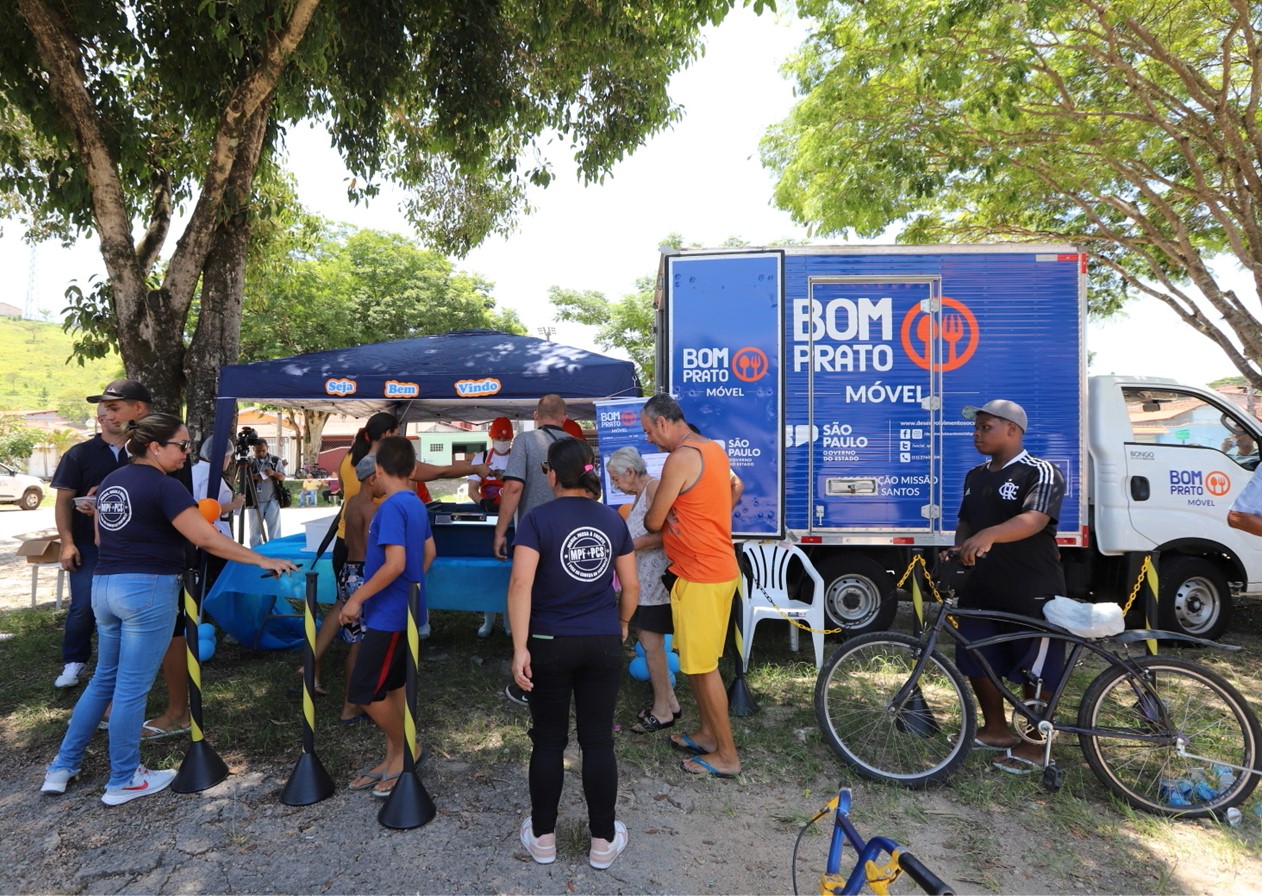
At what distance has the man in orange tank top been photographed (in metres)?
3.72

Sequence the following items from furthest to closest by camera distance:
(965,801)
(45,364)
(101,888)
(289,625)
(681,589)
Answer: (45,364)
(289,625)
(681,589)
(965,801)
(101,888)

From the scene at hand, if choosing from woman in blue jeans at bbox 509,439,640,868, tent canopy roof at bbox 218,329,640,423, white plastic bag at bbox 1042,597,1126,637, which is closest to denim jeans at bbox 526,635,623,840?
woman in blue jeans at bbox 509,439,640,868

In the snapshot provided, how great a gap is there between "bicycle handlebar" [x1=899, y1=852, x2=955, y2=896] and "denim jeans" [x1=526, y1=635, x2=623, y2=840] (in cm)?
152

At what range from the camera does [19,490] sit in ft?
65.3

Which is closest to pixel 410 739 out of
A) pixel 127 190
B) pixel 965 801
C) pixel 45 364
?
pixel 965 801

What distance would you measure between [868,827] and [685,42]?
7075mm

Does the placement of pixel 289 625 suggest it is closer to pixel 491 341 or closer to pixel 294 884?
pixel 491 341

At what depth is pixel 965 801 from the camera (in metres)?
3.57

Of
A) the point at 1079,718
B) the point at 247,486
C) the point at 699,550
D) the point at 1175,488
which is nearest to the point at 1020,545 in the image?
the point at 1079,718

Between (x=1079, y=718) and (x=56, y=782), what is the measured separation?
15.7 ft

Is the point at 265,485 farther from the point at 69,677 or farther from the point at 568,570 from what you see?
the point at 568,570

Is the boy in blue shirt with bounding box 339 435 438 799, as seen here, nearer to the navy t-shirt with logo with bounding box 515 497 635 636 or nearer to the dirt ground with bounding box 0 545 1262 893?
the dirt ground with bounding box 0 545 1262 893

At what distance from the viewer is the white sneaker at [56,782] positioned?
3.54 metres

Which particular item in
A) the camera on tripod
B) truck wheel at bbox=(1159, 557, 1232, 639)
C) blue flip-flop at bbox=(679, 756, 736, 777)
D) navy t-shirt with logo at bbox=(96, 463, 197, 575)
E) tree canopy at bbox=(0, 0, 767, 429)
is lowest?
blue flip-flop at bbox=(679, 756, 736, 777)
